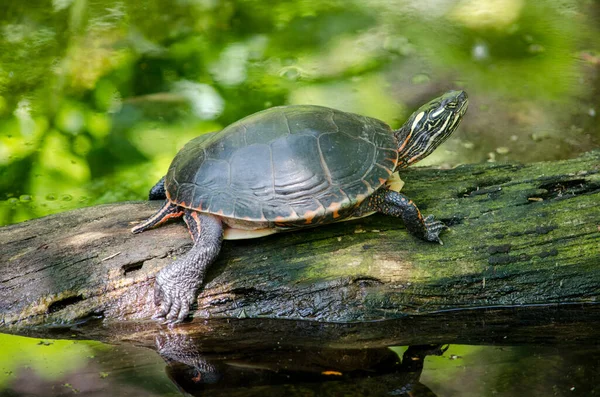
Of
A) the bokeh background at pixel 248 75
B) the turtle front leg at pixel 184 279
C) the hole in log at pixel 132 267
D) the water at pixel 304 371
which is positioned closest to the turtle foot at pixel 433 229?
the water at pixel 304 371

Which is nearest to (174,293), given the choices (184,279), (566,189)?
(184,279)

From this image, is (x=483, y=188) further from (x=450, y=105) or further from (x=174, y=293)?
(x=174, y=293)

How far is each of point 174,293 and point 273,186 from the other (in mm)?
769

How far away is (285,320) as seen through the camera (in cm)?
340

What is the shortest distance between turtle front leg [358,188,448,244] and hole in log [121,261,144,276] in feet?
4.11

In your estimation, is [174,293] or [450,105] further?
[450,105]

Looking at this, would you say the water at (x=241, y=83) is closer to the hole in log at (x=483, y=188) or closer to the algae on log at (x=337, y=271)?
the algae on log at (x=337, y=271)

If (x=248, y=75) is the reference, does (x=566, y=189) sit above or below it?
above

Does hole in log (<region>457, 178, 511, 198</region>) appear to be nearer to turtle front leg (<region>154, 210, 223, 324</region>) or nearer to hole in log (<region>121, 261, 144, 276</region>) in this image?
turtle front leg (<region>154, 210, 223, 324</region>)

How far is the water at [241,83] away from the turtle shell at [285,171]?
0.75 meters

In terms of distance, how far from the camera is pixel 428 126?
12.8 feet

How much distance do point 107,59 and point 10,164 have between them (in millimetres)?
1814

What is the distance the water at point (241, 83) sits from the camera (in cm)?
471

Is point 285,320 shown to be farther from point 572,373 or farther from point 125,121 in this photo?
point 125,121
